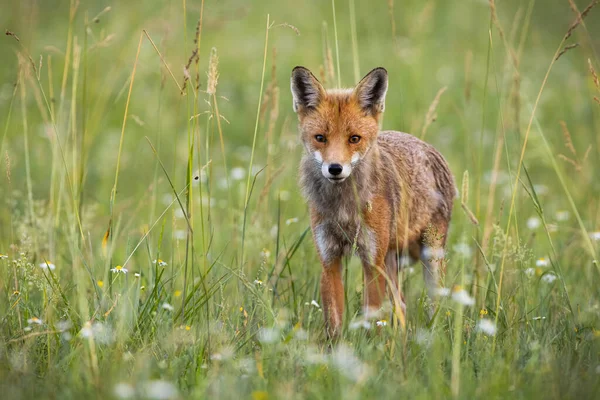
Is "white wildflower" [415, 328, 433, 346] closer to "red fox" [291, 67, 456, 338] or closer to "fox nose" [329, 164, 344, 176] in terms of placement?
"red fox" [291, 67, 456, 338]

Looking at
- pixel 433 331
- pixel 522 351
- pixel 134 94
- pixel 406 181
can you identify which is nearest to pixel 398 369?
pixel 433 331

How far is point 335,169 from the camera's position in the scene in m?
4.79

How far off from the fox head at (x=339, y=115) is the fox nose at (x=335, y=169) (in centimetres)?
12

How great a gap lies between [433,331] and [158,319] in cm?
167

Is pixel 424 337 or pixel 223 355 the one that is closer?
pixel 223 355

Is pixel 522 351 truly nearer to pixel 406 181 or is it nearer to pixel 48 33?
pixel 406 181

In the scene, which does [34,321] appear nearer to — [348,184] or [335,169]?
[335,169]

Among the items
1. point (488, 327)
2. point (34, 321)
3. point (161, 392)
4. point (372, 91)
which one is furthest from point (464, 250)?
point (34, 321)

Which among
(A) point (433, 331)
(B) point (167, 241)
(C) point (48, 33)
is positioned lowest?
(B) point (167, 241)

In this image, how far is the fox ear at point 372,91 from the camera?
520cm

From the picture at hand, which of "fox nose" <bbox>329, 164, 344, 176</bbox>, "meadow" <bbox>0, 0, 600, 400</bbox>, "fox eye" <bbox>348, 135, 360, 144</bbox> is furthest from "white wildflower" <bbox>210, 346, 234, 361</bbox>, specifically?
"fox eye" <bbox>348, 135, 360, 144</bbox>

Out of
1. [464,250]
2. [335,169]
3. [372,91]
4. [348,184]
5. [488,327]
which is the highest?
[372,91]

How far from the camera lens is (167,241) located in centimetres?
778

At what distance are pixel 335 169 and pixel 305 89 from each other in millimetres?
882
